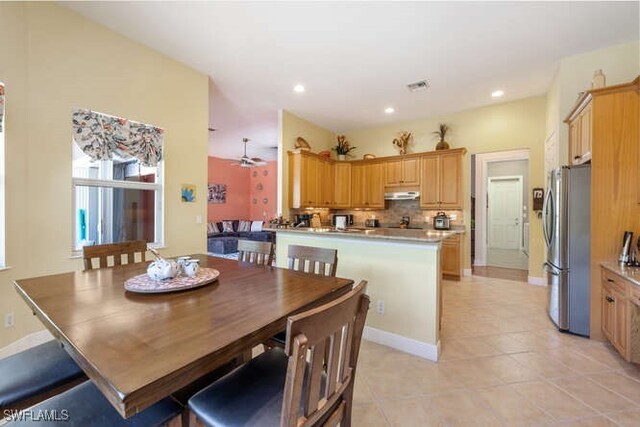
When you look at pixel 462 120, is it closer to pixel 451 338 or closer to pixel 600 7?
pixel 600 7

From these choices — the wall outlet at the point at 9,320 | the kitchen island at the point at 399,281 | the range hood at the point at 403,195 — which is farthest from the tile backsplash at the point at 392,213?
the wall outlet at the point at 9,320

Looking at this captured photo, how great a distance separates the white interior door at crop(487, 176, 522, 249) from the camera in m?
6.38

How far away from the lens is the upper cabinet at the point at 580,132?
265cm

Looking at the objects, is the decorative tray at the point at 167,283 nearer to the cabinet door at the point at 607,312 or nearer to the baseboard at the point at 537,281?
the cabinet door at the point at 607,312

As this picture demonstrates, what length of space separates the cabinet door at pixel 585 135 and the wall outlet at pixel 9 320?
17.8 feet

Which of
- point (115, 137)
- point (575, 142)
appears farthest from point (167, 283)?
point (575, 142)

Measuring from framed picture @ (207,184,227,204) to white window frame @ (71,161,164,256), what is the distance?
17.7 ft

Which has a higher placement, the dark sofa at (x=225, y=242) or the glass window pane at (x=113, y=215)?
the glass window pane at (x=113, y=215)

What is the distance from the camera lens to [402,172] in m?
5.45

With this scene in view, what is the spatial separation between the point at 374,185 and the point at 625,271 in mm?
3967

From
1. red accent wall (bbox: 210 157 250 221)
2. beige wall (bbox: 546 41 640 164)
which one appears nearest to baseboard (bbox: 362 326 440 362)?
beige wall (bbox: 546 41 640 164)

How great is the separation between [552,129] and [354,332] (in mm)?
4441

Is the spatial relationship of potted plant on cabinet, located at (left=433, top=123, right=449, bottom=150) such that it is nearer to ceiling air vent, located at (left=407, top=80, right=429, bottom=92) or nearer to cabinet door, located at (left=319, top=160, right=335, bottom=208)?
ceiling air vent, located at (left=407, top=80, right=429, bottom=92)

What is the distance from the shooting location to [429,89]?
4102mm
